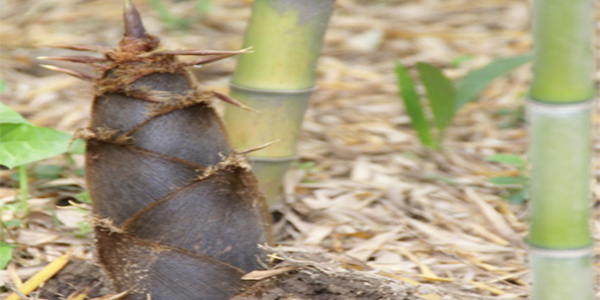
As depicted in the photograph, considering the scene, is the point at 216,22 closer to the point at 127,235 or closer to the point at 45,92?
the point at 45,92

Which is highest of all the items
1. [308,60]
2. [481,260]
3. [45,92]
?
[308,60]

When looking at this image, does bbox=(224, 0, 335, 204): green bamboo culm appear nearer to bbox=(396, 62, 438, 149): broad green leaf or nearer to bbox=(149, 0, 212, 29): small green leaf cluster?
bbox=(396, 62, 438, 149): broad green leaf

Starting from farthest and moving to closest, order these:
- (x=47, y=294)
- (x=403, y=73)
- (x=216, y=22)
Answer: (x=216, y=22) < (x=403, y=73) < (x=47, y=294)

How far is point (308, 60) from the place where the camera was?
131cm

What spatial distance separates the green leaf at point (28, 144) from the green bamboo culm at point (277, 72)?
299 millimetres

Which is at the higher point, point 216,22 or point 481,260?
point 216,22

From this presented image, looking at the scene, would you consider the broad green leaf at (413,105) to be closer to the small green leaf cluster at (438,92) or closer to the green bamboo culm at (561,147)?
the small green leaf cluster at (438,92)

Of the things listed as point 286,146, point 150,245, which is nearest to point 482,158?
point 286,146

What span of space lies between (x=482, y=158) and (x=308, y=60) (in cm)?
68

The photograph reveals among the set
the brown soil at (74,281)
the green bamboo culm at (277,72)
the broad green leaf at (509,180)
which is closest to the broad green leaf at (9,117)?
the brown soil at (74,281)

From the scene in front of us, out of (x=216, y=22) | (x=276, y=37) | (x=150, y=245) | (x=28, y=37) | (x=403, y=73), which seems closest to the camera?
(x=150, y=245)

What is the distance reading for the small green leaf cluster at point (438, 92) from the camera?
5.74ft

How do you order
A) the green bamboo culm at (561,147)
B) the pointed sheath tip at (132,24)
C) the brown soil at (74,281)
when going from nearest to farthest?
the green bamboo culm at (561,147), the pointed sheath tip at (132,24), the brown soil at (74,281)

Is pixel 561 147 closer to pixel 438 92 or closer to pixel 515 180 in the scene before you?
pixel 515 180
